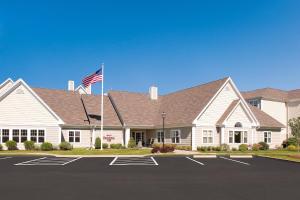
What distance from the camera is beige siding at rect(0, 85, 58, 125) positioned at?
40.2 m

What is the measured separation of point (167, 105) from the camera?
50156 millimetres

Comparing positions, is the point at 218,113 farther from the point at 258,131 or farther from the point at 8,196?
the point at 8,196

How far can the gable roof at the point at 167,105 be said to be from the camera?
142ft

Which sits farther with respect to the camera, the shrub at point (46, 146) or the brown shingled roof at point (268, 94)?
the brown shingled roof at point (268, 94)

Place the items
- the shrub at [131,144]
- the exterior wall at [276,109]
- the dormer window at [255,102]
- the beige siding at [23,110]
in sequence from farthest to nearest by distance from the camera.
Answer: the exterior wall at [276,109] → the dormer window at [255,102] → the shrub at [131,144] → the beige siding at [23,110]

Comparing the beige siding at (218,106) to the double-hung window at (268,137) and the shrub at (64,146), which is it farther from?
the shrub at (64,146)

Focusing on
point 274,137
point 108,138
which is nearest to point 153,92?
point 108,138

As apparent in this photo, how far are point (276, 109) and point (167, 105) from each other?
20.4m

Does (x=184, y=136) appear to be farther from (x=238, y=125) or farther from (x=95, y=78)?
(x=95, y=78)

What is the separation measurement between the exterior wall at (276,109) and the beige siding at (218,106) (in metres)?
15.6

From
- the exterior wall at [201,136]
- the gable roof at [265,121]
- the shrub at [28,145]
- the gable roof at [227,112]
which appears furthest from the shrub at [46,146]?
the gable roof at [265,121]

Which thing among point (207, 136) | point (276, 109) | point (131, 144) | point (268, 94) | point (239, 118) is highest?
point (268, 94)

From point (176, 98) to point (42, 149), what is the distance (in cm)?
1944

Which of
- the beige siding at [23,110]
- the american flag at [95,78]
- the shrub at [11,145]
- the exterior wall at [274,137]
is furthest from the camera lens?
the exterior wall at [274,137]
